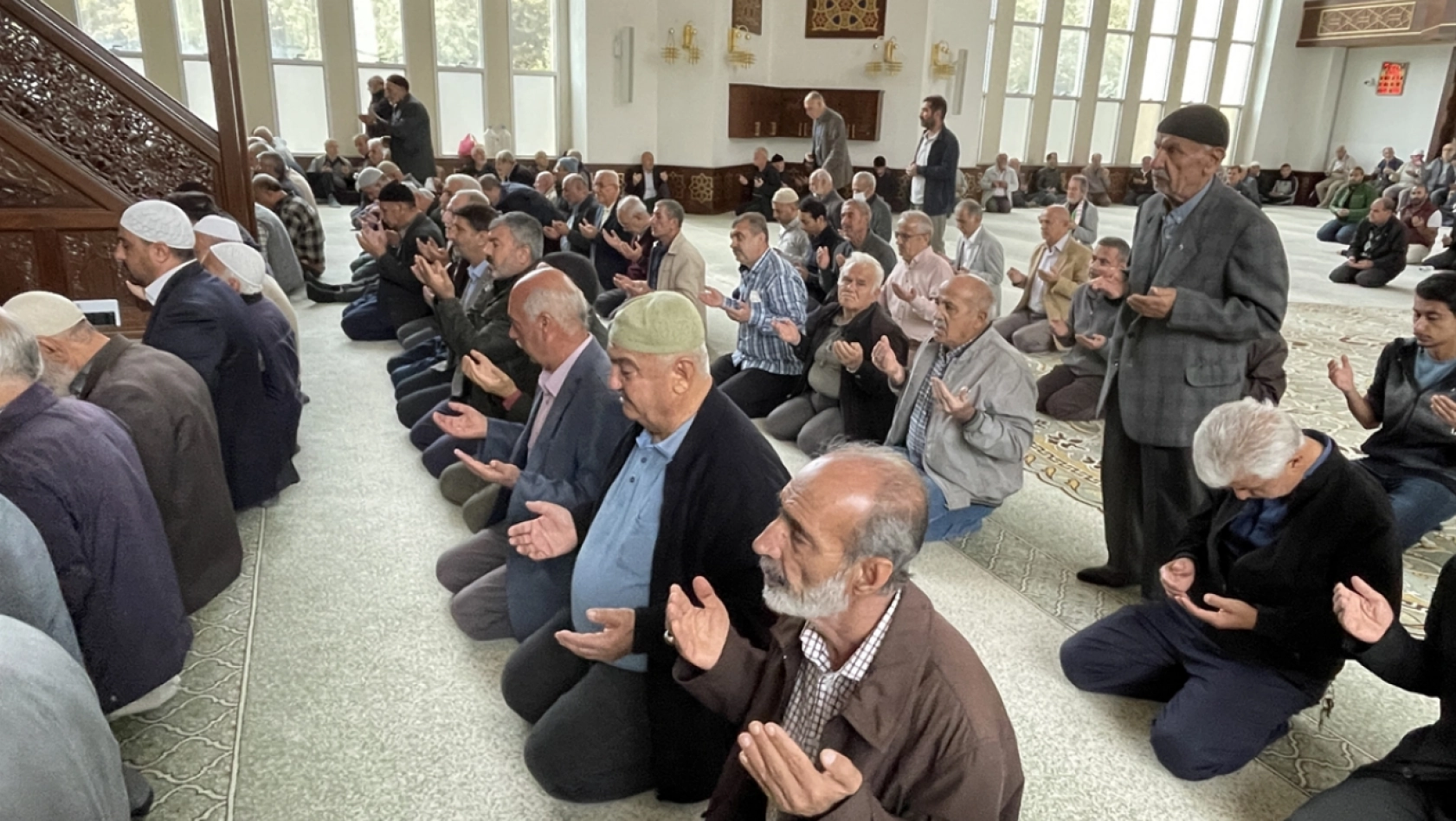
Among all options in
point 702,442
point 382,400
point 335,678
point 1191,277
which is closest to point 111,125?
point 382,400

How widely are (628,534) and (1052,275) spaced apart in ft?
17.1

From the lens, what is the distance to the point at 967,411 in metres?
3.66

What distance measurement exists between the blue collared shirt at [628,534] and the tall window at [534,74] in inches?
558

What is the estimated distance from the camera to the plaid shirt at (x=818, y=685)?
5.15 ft

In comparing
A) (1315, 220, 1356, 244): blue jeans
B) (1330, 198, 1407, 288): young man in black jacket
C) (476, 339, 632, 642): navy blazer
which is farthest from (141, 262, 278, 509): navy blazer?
(1315, 220, 1356, 244): blue jeans

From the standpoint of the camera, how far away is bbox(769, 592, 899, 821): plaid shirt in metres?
1.57

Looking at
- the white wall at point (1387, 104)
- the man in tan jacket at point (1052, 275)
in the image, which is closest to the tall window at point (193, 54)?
the man in tan jacket at point (1052, 275)

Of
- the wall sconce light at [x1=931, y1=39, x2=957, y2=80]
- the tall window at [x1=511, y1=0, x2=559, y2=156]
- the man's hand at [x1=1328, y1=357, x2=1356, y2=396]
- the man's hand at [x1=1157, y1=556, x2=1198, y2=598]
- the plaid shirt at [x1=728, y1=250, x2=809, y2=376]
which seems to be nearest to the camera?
the man's hand at [x1=1157, y1=556, x2=1198, y2=598]

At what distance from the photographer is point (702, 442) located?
88.9 inches

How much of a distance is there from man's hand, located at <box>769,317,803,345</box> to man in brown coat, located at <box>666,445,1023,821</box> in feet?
11.3

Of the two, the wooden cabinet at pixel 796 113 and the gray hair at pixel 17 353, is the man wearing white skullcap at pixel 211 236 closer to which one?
the gray hair at pixel 17 353

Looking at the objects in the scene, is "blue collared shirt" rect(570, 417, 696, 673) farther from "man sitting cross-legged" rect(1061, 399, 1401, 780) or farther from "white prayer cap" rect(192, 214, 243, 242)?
"white prayer cap" rect(192, 214, 243, 242)

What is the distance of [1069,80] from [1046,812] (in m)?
20.0

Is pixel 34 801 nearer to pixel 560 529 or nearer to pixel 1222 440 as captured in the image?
pixel 560 529
